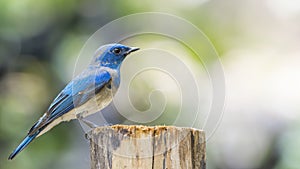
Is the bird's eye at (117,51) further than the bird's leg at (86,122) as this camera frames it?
Yes

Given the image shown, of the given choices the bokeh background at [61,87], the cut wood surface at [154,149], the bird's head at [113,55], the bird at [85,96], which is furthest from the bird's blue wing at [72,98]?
the bokeh background at [61,87]

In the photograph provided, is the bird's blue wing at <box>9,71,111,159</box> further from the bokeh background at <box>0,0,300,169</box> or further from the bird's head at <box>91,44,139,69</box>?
the bokeh background at <box>0,0,300,169</box>

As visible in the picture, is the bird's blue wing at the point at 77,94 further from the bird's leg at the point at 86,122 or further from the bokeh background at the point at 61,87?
the bokeh background at the point at 61,87

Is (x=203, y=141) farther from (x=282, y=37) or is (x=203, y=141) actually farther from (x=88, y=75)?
(x=282, y=37)

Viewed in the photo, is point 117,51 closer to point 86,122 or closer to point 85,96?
point 85,96

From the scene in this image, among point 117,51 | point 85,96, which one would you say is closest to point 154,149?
point 85,96

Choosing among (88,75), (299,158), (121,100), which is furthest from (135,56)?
(299,158)
